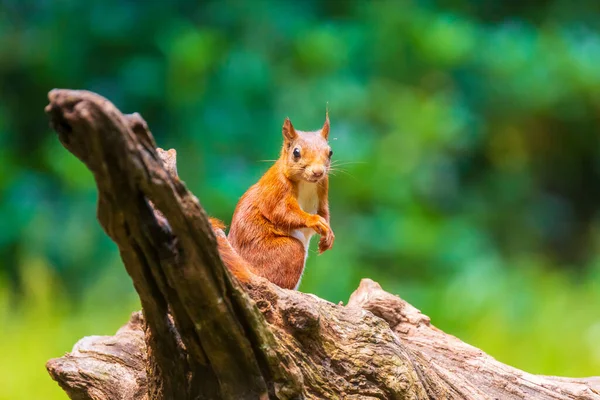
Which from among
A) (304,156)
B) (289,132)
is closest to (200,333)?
(304,156)

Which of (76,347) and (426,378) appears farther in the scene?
(76,347)

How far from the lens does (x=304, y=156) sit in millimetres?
2551

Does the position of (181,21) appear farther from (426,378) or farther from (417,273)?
(426,378)

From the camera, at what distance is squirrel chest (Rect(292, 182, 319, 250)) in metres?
2.58

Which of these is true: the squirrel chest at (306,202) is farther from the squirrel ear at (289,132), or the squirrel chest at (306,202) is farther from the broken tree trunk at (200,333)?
the broken tree trunk at (200,333)

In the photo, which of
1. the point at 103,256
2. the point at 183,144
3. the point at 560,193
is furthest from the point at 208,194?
the point at 560,193

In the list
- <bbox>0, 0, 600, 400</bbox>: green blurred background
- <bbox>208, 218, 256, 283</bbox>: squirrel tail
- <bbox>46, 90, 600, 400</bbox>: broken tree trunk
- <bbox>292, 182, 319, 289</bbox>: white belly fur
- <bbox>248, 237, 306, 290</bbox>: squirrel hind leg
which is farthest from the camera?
<bbox>0, 0, 600, 400</bbox>: green blurred background

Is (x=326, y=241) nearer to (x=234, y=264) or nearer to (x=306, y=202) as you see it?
(x=306, y=202)

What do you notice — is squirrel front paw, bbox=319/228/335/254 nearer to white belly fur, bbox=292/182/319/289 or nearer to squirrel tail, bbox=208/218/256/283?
white belly fur, bbox=292/182/319/289

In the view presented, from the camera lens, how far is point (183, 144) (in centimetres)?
520

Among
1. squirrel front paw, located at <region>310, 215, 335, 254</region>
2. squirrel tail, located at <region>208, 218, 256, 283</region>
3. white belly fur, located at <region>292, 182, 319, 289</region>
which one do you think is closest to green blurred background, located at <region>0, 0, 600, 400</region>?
white belly fur, located at <region>292, 182, 319, 289</region>

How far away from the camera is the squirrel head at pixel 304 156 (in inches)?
98.9

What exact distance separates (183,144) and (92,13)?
3.51 feet

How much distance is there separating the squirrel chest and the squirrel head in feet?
0.20
